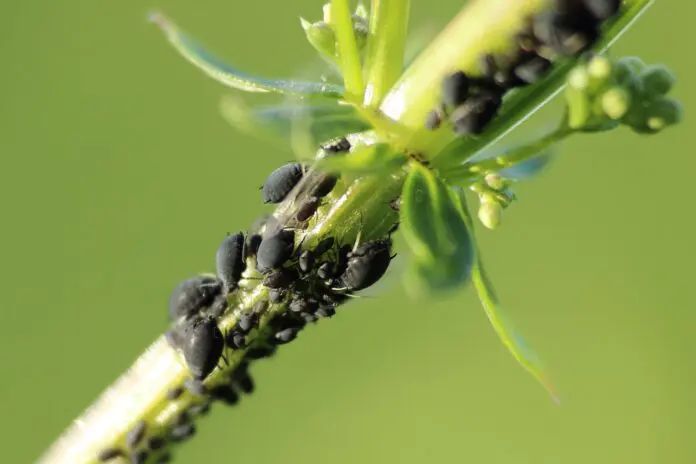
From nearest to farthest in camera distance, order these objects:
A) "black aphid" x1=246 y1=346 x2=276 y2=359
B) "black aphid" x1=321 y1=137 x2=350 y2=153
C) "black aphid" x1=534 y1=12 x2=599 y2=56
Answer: "black aphid" x1=534 y1=12 x2=599 y2=56 < "black aphid" x1=321 y1=137 x2=350 y2=153 < "black aphid" x1=246 y1=346 x2=276 y2=359

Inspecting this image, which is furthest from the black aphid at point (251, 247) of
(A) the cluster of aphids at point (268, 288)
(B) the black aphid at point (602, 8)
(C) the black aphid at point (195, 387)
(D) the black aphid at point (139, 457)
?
(B) the black aphid at point (602, 8)

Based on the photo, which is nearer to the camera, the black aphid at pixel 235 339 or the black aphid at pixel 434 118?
the black aphid at pixel 434 118


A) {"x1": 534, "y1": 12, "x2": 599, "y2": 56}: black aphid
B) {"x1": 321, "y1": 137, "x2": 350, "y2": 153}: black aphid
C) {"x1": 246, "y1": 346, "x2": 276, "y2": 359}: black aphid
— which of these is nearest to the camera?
{"x1": 534, "y1": 12, "x2": 599, "y2": 56}: black aphid

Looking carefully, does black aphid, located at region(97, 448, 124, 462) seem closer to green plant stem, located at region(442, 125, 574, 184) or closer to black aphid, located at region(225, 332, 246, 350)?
black aphid, located at region(225, 332, 246, 350)

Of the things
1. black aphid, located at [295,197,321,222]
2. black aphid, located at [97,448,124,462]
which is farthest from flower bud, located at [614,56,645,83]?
black aphid, located at [97,448,124,462]

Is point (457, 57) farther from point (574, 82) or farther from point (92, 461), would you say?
point (92, 461)

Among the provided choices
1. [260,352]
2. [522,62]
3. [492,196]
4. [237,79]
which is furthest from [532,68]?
[260,352]

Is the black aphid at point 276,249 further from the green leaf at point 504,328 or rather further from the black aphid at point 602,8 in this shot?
the black aphid at point 602,8
